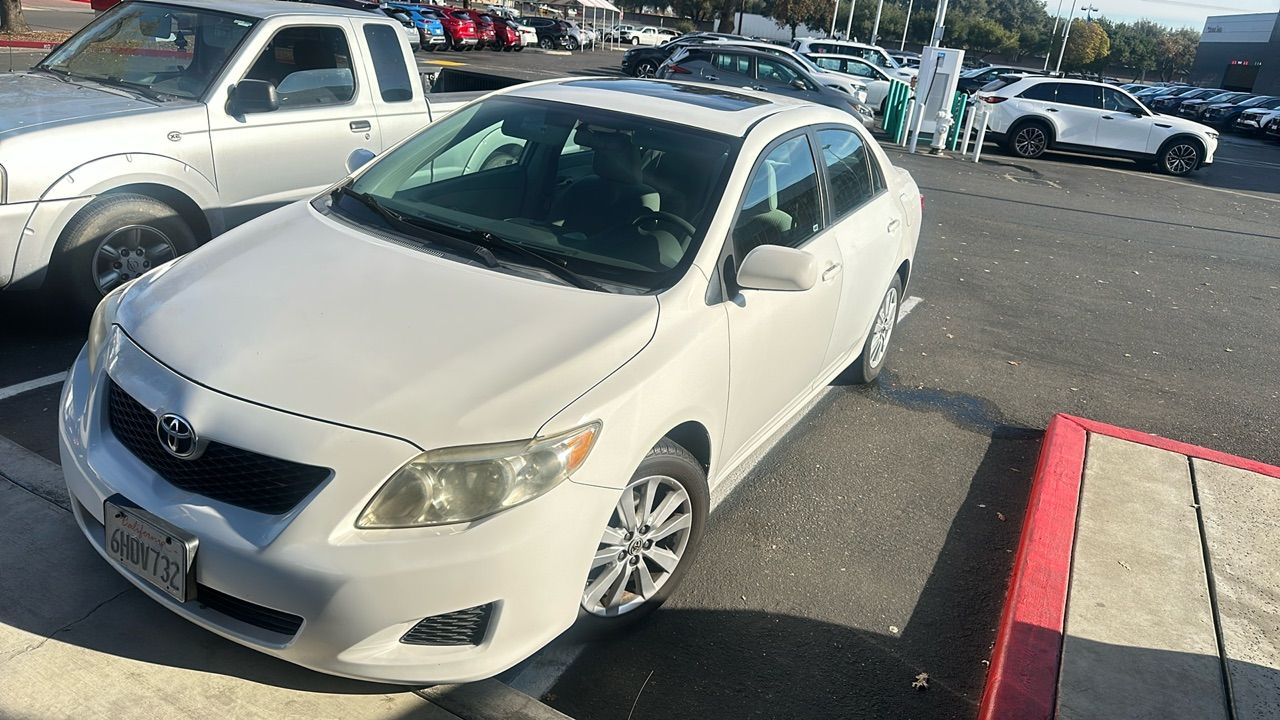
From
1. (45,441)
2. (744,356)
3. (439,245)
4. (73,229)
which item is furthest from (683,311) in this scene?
(73,229)

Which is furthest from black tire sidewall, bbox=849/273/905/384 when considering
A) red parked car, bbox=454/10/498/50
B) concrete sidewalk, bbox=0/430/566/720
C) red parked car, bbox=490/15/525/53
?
red parked car, bbox=490/15/525/53

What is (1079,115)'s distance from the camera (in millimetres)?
18016

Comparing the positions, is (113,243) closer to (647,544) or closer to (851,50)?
(647,544)

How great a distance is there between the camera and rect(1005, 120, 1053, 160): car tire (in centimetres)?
1816

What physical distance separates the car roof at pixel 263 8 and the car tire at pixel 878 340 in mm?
3907

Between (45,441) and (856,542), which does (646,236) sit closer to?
(856,542)

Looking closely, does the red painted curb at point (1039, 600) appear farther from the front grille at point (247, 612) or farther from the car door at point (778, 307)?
the front grille at point (247, 612)

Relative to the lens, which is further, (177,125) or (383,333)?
(177,125)

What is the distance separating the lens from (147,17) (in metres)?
5.85

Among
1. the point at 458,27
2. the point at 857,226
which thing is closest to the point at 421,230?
the point at 857,226

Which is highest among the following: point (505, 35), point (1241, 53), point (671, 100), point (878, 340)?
point (1241, 53)

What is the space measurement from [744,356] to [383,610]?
1589 millimetres

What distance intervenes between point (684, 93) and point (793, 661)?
8.41ft

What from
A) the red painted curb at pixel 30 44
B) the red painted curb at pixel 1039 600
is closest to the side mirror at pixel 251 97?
the red painted curb at pixel 1039 600
